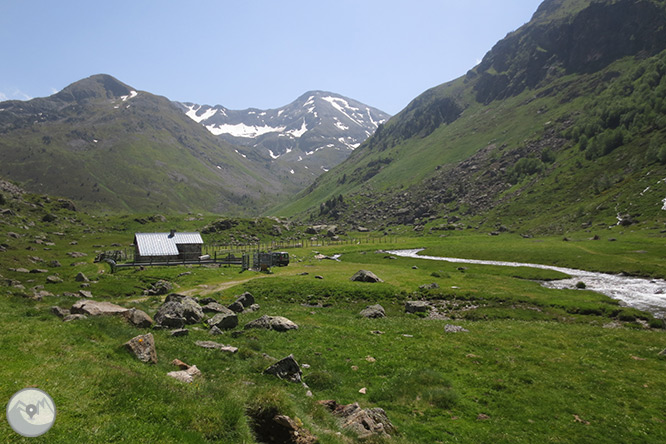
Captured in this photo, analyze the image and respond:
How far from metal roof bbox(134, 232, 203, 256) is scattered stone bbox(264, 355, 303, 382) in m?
84.6

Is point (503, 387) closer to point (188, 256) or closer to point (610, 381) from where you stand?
point (610, 381)

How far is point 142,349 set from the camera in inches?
695

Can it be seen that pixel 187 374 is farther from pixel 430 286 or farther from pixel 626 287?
pixel 626 287

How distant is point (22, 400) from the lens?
267 inches

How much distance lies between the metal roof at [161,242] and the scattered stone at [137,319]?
7297 cm

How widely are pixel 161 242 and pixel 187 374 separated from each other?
8881 cm

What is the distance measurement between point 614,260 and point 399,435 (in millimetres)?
84193

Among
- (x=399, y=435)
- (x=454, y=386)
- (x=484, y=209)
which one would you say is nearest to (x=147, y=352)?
(x=399, y=435)

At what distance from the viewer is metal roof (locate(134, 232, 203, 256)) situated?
9088cm

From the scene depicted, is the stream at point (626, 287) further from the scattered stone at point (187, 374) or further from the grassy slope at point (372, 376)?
the scattered stone at point (187, 374)

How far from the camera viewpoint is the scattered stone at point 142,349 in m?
17.2

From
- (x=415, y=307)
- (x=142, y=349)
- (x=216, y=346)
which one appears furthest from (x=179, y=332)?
(x=415, y=307)

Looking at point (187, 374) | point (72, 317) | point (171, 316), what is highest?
point (72, 317)

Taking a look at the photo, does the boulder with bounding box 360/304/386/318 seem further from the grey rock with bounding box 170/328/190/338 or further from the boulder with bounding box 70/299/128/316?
the boulder with bounding box 70/299/128/316
